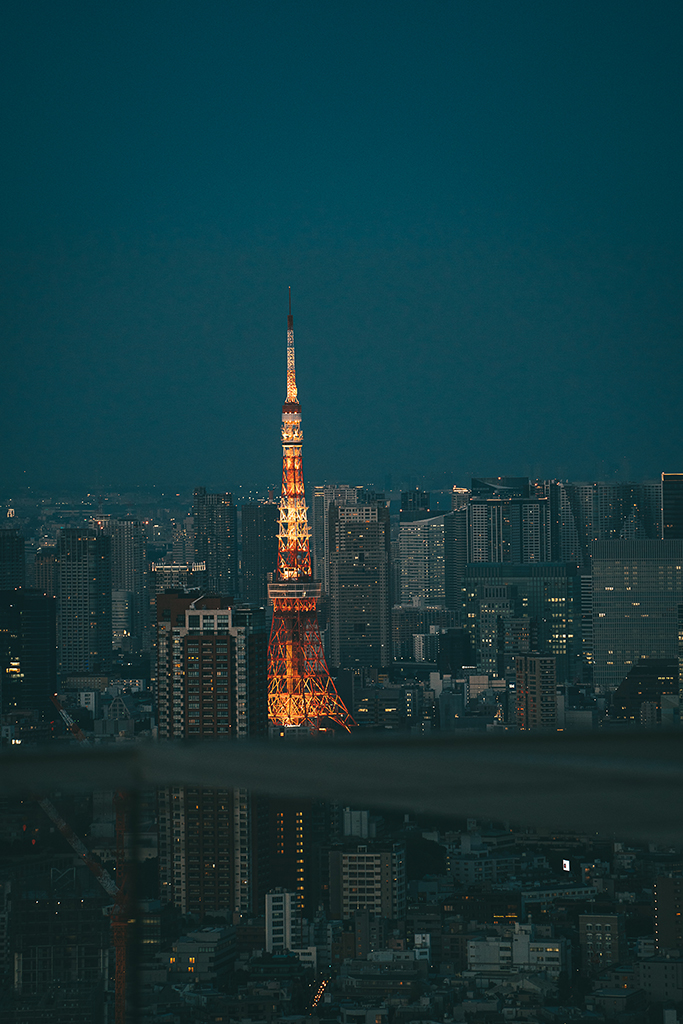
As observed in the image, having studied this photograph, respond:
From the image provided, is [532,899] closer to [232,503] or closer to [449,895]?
[449,895]

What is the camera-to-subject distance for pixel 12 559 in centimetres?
1216

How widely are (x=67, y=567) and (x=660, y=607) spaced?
21.7 feet

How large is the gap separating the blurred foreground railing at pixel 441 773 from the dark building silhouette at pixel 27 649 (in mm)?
8859

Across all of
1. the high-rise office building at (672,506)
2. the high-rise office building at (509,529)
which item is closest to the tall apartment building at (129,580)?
the high-rise office building at (509,529)

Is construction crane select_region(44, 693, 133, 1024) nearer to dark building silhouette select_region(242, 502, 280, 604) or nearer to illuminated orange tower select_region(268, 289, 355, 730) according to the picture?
illuminated orange tower select_region(268, 289, 355, 730)

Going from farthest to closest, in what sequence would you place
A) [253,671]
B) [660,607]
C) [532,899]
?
[660,607] → [253,671] → [532,899]

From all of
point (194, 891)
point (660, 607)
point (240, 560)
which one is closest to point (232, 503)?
point (240, 560)

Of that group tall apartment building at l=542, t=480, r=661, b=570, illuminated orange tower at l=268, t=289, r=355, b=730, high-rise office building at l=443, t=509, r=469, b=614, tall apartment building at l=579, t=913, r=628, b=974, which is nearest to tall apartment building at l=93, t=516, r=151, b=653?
illuminated orange tower at l=268, t=289, r=355, b=730

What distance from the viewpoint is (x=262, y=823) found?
2.54ft

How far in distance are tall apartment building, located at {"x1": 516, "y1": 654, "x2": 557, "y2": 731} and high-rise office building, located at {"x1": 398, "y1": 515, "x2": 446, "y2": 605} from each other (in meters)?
2.89

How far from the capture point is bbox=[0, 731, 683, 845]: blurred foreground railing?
66 cm

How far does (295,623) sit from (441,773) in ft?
45.8

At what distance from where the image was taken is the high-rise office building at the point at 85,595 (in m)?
12.4

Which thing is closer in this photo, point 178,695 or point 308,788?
point 308,788
